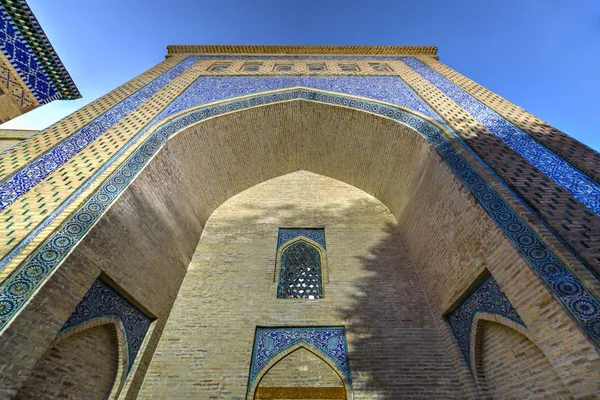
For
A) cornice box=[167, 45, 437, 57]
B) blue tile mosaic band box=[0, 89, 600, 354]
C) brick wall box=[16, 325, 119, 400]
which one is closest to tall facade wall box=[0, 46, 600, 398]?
blue tile mosaic band box=[0, 89, 600, 354]

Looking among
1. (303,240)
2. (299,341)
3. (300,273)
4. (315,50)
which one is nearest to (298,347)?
(299,341)

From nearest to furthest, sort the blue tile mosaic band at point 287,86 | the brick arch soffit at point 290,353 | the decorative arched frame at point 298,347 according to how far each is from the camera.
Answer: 1. the brick arch soffit at point 290,353
2. the decorative arched frame at point 298,347
3. the blue tile mosaic band at point 287,86

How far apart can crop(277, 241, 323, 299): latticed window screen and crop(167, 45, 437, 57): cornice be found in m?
4.58

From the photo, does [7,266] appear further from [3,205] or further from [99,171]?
[99,171]

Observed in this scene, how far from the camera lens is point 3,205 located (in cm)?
254

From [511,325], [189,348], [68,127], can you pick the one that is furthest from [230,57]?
[511,325]

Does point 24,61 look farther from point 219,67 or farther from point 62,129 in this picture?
point 219,67

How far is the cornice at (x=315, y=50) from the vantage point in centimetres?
680

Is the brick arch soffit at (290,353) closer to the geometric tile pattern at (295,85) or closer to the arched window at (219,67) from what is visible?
the geometric tile pattern at (295,85)

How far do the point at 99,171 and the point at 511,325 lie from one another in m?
4.11

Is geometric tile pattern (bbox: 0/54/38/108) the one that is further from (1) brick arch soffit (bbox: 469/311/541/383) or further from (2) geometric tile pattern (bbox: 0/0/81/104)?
(1) brick arch soffit (bbox: 469/311/541/383)

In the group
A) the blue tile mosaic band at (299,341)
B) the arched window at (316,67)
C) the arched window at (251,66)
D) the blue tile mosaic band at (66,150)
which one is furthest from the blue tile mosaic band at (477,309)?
the arched window at (251,66)

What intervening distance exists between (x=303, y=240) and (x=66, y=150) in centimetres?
320

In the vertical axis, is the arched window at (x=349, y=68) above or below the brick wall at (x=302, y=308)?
above
